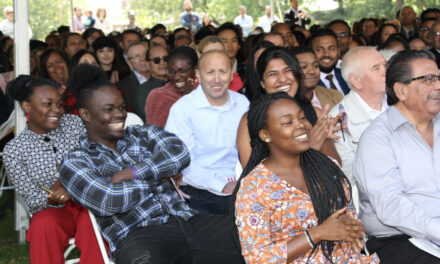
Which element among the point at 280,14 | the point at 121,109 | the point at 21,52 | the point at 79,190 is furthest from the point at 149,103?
the point at 280,14

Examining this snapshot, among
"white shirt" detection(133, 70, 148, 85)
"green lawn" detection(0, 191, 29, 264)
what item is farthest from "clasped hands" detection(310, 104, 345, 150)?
"white shirt" detection(133, 70, 148, 85)

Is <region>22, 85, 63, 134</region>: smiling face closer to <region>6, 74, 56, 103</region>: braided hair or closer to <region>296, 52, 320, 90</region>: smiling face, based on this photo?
<region>6, 74, 56, 103</region>: braided hair

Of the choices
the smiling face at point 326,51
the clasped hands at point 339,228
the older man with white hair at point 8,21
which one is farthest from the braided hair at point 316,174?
the older man with white hair at point 8,21

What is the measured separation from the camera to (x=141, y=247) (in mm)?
2777

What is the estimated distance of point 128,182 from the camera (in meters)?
3.00

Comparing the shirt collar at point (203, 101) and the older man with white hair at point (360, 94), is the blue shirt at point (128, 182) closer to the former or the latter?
the shirt collar at point (203, 101)

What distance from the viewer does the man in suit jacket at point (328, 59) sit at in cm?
551

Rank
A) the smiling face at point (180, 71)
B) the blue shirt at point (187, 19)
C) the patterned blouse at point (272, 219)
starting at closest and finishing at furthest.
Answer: the patterned blouse at point (272, 219) < the smiling face at point (180, 71) < the blue shirt at point (187, 19)

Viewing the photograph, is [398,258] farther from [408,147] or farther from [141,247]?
Answer: [141,247]

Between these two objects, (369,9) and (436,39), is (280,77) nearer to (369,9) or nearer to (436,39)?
(436,39)

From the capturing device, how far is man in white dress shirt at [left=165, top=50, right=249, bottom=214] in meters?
3.71

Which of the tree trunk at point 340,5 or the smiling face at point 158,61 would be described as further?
the tree trunk at point 340,5

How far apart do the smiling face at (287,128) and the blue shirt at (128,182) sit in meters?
0.84

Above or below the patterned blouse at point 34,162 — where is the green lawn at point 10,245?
below
